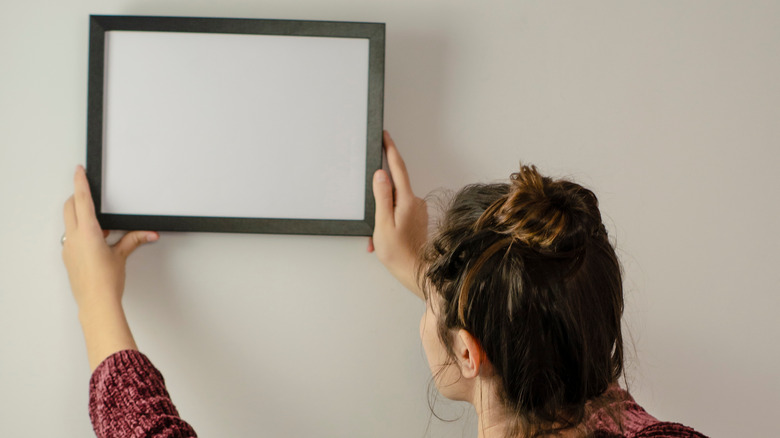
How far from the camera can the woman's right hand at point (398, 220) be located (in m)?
0.81

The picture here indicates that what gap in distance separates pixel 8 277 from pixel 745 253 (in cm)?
118

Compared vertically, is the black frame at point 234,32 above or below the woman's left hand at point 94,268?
above

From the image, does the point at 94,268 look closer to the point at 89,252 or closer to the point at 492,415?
the point at 89,252

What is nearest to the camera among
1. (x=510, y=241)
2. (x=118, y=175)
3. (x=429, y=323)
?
(x=510, y=241)

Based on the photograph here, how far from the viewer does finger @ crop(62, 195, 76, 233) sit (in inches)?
32.4

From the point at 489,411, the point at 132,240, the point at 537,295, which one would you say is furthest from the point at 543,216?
the point at 132,240

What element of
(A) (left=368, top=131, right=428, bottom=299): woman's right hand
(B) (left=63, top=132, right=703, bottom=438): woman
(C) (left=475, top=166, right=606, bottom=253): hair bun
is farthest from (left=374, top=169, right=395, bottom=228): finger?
(C) (left=475, top=166, right=606, bottom=253): hair bun

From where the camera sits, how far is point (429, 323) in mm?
680

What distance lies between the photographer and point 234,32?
0.80 m

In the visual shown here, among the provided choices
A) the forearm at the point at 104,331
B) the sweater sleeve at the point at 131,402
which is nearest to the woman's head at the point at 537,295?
the sweater sleeve at the point at 131,402

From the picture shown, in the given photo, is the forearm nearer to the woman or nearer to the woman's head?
the woman

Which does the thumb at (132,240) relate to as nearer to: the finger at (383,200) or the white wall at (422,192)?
the white wall at (422,192)

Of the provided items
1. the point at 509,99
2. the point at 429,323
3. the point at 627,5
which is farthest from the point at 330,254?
the point at 627,5

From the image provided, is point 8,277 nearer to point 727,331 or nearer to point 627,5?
point 627,5
